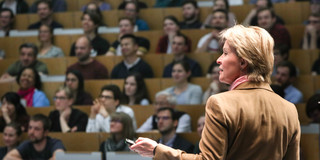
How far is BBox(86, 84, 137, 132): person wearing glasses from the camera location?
3715 mm

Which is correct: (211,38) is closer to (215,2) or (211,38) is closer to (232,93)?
(215,2)

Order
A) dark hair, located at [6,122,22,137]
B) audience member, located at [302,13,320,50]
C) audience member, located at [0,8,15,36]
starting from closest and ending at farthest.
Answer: dark hair, located at [6,122,22,137] → audience member, located at [302,13,320,50] → audience member, located at [0,8,15,36]

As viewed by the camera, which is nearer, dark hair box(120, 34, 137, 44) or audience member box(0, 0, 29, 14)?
dark hair box(120, 34, 137, 44)

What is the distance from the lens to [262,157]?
4.37 feet

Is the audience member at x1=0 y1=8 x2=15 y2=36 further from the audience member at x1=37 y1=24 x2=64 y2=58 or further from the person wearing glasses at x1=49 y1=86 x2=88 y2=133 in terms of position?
the person wearing glasses at x1=49 y1=86 x2=88 y2=133

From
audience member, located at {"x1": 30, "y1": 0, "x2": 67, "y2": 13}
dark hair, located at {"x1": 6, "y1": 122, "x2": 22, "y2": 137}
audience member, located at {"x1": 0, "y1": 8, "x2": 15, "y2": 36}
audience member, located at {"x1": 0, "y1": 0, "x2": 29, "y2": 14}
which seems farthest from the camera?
audience member, located at {"x1": 0, "y1": 0, "x2": 29, "y2": 14}

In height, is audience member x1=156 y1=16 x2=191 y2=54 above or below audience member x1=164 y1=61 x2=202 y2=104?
above

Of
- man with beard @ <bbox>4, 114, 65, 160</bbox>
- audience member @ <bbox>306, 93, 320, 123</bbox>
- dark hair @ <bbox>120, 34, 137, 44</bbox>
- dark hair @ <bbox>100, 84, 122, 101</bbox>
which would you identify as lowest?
man with beard @ <bbox>4, 114, 65, 160</bbox>

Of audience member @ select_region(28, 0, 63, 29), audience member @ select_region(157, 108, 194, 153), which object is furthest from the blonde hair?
audience member @ select_region(28, 0, 63, 29)

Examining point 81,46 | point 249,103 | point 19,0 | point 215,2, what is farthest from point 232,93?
point 19,0

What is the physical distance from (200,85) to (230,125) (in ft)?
8.74

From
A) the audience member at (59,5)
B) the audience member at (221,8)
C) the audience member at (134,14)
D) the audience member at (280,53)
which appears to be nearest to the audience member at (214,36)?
the audience member at (221,8)

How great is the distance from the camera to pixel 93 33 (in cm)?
472

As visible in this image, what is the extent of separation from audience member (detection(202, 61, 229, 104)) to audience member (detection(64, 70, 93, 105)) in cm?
79
